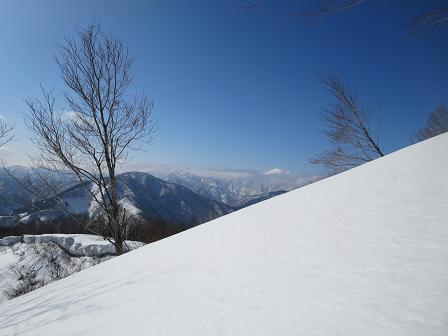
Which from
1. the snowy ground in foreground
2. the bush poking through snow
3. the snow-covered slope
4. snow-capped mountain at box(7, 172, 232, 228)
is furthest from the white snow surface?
snow-capped mountain at box(7, 172, 232, 228)

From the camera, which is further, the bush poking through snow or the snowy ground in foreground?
the snowy ground in foreground

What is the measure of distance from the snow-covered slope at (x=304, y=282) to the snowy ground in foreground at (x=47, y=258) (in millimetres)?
16672

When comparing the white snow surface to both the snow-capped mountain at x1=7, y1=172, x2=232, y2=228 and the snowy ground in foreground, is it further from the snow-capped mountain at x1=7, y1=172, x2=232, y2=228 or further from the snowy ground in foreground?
the snow-capped mountain at x1=7, y1=172, x2=232, y2=228

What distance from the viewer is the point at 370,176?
97.6 inches

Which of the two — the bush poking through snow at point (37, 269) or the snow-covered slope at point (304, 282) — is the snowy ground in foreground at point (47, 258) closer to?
the bush poking through snow at point (37, 269)

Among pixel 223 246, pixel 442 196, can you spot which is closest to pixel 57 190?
pixel 223 246

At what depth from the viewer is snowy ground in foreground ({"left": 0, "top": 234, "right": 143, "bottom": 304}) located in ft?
55.8

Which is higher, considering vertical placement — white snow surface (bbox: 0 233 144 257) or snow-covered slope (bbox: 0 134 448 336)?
snow-covered slope (bbox: 0 134 448 336)

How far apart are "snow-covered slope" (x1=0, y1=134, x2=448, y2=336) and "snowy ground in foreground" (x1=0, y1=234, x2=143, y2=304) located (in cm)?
1667

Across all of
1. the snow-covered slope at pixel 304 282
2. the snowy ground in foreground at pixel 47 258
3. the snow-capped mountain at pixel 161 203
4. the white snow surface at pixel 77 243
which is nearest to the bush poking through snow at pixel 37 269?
the snowy ground in foreground at pixel 47 258

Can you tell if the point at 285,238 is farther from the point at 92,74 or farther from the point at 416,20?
the point at 92,74

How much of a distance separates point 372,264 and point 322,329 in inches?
17.5

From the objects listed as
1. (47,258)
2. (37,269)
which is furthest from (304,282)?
(47,258)

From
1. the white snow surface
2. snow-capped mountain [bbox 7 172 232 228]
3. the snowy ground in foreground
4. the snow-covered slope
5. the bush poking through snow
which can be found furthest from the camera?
snow-capped mountain [bbox 7 172 232 228]
